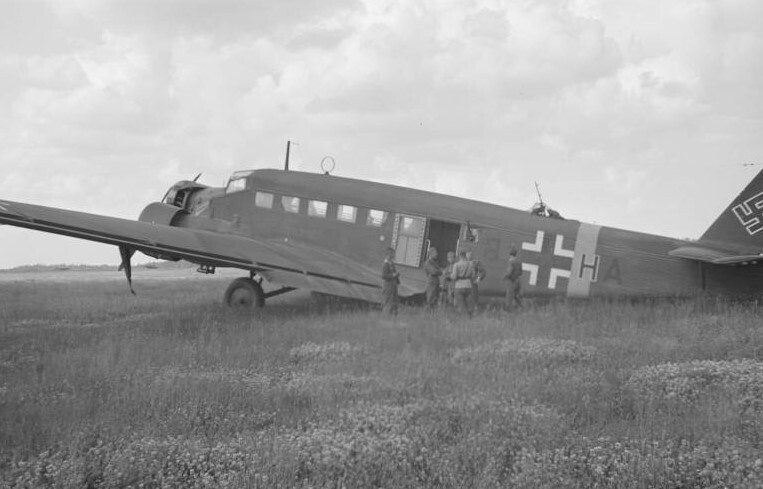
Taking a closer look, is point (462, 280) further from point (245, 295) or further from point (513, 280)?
point (245, 295)

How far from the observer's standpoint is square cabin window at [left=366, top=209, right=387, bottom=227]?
18.5 metres

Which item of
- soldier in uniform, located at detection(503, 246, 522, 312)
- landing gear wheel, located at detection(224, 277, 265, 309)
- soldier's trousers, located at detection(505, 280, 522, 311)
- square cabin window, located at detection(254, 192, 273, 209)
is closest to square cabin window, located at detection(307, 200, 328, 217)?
square cabin window, located at detection(254, 192, 273, 209)

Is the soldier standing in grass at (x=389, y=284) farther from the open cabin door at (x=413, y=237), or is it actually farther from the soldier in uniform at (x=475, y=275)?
the soldier in uniform at (x=475, y=275)

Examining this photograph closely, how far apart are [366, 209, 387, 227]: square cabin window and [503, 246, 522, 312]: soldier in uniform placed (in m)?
3.46

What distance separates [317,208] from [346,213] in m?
0.85

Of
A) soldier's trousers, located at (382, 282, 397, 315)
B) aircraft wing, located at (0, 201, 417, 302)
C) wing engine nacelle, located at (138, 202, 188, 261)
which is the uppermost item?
wing engine nacelle, located at (138, 202, 188, 261)

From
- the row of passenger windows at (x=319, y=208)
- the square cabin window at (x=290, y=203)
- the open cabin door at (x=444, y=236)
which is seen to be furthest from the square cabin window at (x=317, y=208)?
the open cabin door at (x=444, y=236)

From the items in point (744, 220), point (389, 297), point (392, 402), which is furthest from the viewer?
point (389, 297)

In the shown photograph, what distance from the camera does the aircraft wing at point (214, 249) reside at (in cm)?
1585

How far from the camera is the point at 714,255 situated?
15984 millimetres

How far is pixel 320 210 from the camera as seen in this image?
19.0 meters

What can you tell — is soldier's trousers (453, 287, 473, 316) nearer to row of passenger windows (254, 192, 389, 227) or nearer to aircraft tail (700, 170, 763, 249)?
row of passenger windows (254, 192, 389, 227)

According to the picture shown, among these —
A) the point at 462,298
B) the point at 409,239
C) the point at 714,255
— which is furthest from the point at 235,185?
the point at 714,255

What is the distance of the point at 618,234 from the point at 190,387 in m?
12.0
